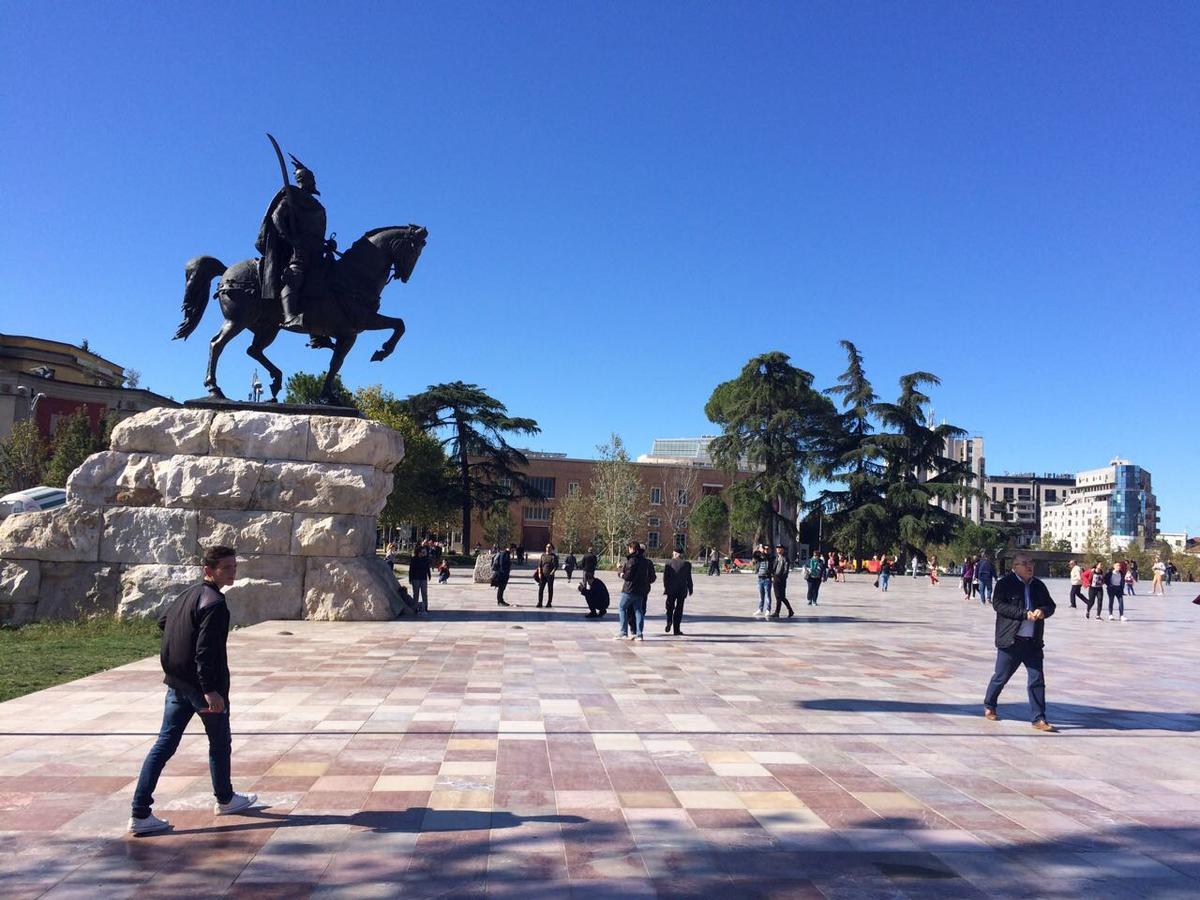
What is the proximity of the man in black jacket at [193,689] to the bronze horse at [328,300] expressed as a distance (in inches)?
428

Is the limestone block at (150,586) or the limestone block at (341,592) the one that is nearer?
the limestone block at (150,586)

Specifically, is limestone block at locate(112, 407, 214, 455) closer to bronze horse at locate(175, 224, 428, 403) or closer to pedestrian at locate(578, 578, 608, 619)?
bronze horse at locate(175, 224, 428, 403)

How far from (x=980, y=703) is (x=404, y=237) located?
11.6 meters

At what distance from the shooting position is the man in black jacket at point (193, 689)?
4402 millimetres

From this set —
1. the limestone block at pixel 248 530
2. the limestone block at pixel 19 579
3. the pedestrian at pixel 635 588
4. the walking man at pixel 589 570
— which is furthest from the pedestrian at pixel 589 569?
the limestone block at pixel 19 579

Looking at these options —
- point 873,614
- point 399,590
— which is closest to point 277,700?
point 399,590

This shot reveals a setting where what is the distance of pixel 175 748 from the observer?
4531mm

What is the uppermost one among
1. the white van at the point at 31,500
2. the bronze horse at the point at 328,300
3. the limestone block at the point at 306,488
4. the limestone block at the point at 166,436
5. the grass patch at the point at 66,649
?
the bronze horse at the point at 328,300

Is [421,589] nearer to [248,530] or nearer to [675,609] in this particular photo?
[248,530]

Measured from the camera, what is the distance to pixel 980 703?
8734mm

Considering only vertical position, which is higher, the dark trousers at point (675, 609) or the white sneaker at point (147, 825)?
the dark trousers at point (675, 609)

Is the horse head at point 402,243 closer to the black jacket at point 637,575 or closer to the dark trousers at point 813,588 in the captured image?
the black jacket at point 637,575

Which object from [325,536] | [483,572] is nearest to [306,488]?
[325,536]

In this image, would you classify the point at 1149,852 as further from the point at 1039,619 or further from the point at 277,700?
the point at 277,700
